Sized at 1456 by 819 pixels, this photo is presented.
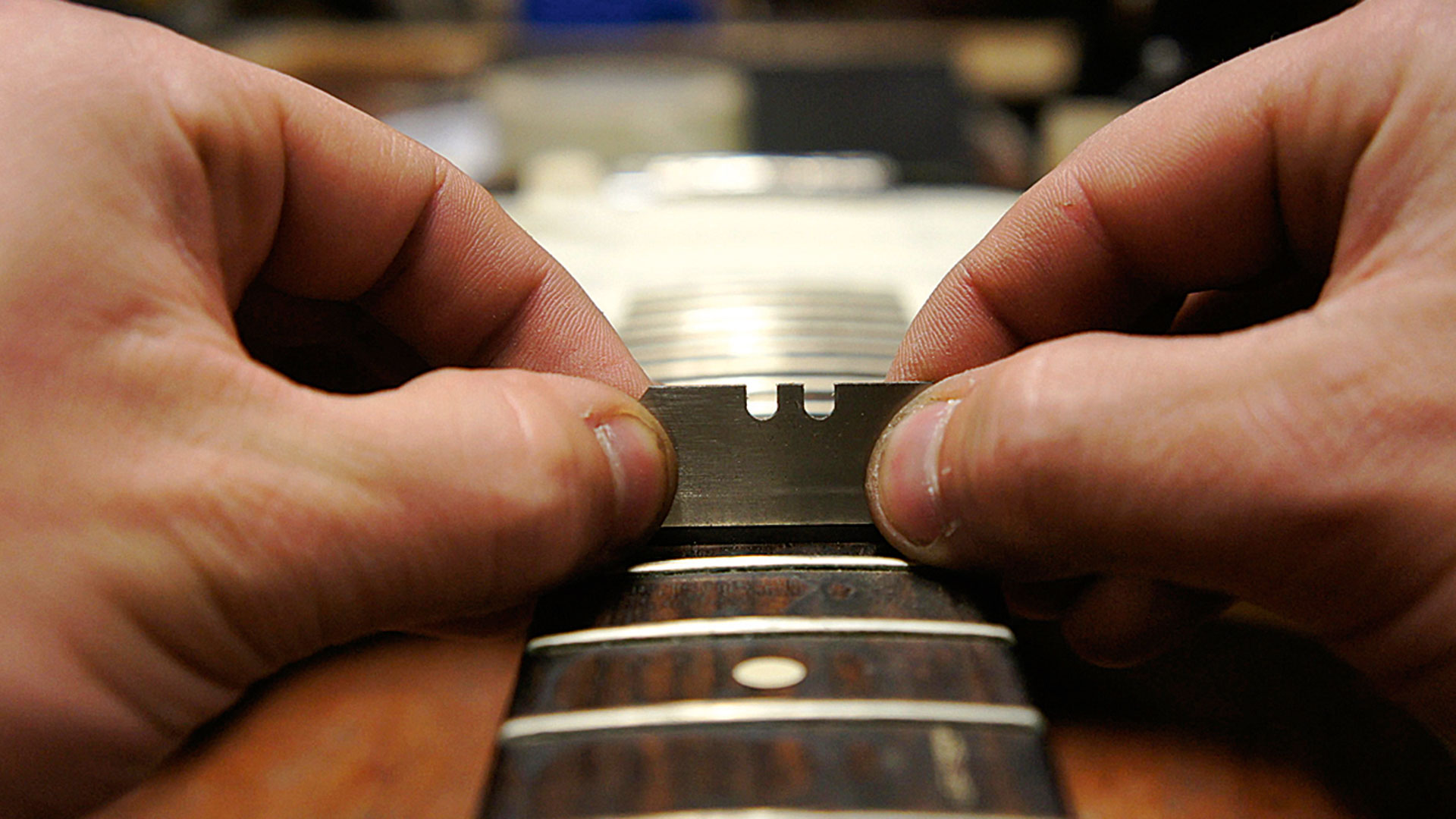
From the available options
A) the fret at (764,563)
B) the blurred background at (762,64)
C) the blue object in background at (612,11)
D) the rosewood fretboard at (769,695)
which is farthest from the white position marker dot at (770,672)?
the blue object in background at (612,11)

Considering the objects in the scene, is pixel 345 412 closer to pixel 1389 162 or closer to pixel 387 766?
pixel 1389 162

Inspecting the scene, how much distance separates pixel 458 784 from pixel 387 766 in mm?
116

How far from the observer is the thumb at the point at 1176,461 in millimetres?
606

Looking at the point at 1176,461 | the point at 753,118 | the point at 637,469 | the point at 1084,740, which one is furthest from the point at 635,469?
the point at 753,118

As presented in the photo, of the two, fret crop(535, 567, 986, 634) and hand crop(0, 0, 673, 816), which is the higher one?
hand crop(0, 0, 673, 816)

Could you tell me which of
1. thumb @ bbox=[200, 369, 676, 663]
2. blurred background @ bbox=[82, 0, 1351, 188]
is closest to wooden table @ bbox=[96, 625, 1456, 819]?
thumb @ bbox=[200, 369, 676, 663]

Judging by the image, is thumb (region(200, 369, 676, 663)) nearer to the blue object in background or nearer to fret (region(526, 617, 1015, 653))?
fret (region(526, 617, 1015, 653))

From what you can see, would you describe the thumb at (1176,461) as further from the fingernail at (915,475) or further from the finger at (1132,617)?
the finger at (1132,617)

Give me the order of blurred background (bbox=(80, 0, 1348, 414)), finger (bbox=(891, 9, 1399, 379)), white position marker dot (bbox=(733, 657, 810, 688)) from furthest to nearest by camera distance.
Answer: blurred background (bbox=(80, 0, 1348, 414))
finger (bbox=(891, 9, 1399, 379))
white position marker dot (bbox=(733, 657, 810, 688))

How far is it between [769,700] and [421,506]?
9.1 inches

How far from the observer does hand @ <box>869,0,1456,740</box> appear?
607 millimetres

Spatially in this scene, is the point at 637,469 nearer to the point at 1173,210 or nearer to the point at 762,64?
the point at 1173,210

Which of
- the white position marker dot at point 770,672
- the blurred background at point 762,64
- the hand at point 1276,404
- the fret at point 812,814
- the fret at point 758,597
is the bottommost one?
the blurred background at point 762,64

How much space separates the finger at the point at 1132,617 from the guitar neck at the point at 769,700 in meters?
0.22
